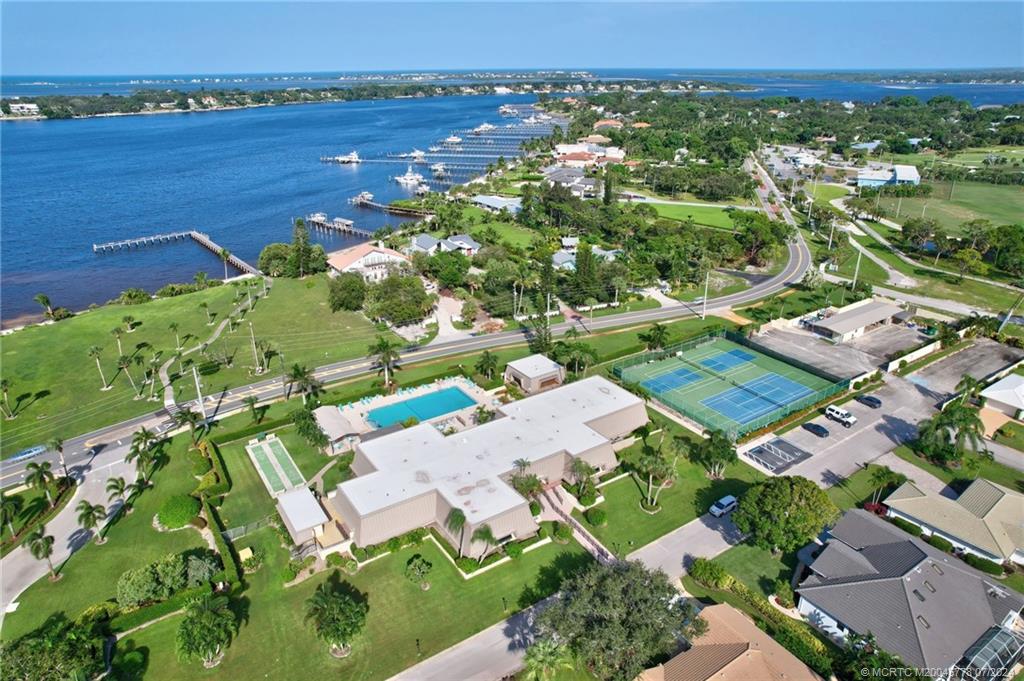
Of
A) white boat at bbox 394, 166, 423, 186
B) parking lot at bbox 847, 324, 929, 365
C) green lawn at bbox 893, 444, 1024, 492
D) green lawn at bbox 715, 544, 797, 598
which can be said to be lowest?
green lawn at bbox 893, 444, 1024, 492

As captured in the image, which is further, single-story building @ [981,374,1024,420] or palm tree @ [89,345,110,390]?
palm tree @ [89,345,110,390]

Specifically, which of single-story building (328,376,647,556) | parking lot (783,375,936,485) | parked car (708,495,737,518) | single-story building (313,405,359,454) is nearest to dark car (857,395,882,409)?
parking lot (783,375,936,485)

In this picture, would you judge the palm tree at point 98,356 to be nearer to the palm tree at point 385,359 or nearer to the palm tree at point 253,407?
the palm tree at point 253,407

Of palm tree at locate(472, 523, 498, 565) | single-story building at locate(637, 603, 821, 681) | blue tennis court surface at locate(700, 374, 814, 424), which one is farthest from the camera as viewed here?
blue tennis court surface at locate(700, 374, 814, 424)

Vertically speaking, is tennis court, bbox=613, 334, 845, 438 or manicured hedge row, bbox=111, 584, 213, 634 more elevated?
manicured hedge row, bbox=111, 584, 213, 634

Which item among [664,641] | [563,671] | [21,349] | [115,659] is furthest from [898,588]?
[21,349]

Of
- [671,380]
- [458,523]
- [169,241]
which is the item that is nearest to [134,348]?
[458,523]

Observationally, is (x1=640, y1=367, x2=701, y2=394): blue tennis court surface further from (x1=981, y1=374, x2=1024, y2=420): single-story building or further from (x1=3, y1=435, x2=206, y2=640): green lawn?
(x1=3, y1=435, x2=206, y2=640): green lawn
